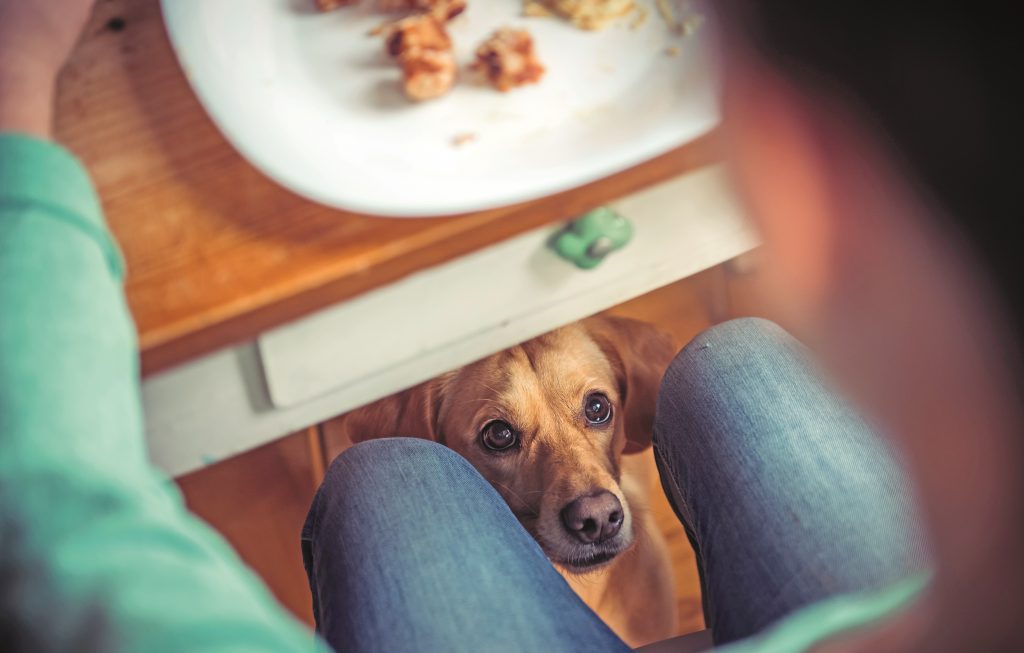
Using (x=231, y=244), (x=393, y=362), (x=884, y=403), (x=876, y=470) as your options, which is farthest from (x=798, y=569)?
(x=231, y=244)

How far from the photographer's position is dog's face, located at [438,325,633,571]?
0.96m

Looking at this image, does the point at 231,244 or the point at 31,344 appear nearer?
the point at 31,344

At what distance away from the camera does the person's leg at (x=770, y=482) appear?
23.3 inches

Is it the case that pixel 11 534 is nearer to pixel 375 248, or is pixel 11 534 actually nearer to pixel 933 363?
pixel 375 248

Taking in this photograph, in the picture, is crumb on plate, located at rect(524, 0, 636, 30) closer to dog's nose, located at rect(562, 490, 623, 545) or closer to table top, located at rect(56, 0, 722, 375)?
table top, located at rect(56, 0, 722, 375)

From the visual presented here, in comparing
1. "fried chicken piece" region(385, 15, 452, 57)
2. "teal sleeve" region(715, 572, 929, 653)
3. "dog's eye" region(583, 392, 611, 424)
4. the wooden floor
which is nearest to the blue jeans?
"teal sleeve" region(715, 572, 929, 653)

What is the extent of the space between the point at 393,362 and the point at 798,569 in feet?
1.07

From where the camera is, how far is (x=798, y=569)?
596 mm

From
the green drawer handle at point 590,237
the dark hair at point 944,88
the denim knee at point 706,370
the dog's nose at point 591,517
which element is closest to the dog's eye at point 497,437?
the dog's nose at point 591,517

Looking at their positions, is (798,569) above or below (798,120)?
below

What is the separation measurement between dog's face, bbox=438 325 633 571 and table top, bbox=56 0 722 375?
45cm

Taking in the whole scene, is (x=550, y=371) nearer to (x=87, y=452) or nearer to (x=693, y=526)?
(x=693, y=526)

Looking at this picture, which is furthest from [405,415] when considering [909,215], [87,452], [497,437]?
[909,215]

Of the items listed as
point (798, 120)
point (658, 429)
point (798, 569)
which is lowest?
point (658, 429)
